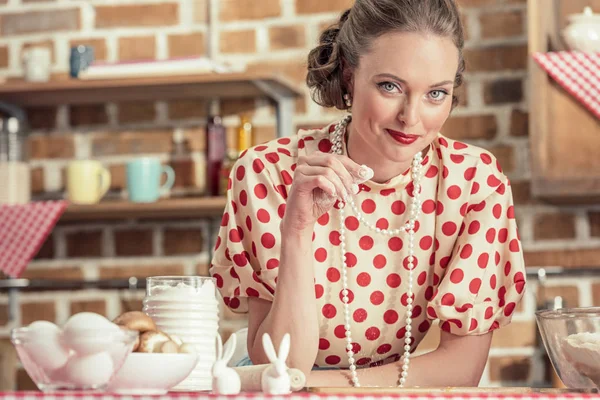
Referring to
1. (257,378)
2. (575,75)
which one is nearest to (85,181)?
(575,75)

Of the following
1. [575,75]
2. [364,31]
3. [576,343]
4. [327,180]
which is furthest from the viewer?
[575,75]

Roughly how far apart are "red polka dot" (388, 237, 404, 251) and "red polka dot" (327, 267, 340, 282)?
0.34ft

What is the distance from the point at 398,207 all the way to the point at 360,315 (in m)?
0.20

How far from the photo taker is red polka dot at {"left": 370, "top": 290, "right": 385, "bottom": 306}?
1.64m

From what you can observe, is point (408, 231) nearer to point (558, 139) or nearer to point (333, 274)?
point (333, 274)

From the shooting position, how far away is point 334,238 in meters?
1.63

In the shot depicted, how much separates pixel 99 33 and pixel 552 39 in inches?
49.6

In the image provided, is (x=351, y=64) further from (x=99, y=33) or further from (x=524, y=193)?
(x=99, y=33)

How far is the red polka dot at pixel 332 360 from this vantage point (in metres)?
A: 1.64

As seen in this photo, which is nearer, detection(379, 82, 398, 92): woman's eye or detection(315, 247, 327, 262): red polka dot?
detection(379, 82, 398, 92): woman's eye

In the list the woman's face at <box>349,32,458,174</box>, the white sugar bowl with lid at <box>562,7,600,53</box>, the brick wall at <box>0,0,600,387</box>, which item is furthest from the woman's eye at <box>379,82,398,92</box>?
the brick wall at <box>0,0,600,387</box>

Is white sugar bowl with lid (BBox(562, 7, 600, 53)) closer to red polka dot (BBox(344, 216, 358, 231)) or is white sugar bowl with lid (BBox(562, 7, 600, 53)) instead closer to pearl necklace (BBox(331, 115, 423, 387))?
pearl necklace (BBox(331, 115, 423, 387))

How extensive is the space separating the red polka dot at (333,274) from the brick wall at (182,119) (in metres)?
0.95

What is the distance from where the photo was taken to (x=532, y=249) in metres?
2.44
